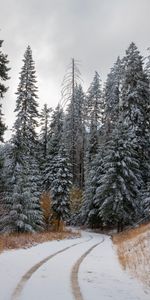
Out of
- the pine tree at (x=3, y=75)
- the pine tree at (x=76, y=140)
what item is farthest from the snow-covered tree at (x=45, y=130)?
the pine tree at (x=3, y=75)

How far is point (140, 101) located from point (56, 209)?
53.2ft

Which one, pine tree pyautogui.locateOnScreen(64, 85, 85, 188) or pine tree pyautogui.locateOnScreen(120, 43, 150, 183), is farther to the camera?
pine tree pyautogui.locateOnScreen(64, 85, 85, 188)

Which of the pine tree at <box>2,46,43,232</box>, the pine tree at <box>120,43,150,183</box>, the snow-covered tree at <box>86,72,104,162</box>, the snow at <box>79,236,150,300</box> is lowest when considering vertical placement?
the snow at <box>79,236,150,300</box>

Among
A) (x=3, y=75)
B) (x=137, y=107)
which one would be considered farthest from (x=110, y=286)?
(x=137, y=107)

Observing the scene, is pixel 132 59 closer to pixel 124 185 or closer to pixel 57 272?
pixel 124 185

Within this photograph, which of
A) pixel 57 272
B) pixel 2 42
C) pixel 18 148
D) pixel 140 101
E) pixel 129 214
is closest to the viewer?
pixel 57 272

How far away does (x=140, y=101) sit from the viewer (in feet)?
157

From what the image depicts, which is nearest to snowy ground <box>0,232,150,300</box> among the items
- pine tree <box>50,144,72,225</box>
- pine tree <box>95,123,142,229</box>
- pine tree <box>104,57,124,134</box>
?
pine tree <box>95,123,142,229</box>

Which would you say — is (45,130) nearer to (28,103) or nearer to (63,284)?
(28,103)

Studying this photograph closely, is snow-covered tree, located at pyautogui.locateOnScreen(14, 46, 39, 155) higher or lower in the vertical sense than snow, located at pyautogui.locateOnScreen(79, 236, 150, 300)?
higher

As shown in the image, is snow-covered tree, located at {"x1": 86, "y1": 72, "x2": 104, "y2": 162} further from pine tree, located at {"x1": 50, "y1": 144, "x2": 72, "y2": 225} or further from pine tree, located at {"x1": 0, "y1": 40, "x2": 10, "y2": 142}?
pine tree, located at {"x1": 0, "y1": 40, "x2": 10, "y2": 142}

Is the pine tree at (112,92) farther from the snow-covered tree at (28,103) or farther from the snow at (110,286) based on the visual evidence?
the snow at (110,286)

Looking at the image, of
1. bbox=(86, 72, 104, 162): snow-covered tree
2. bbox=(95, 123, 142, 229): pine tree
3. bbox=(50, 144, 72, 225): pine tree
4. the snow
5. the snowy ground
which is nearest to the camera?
the snowy ground

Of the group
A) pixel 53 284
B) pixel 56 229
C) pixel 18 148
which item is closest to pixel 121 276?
pixel 53 284
